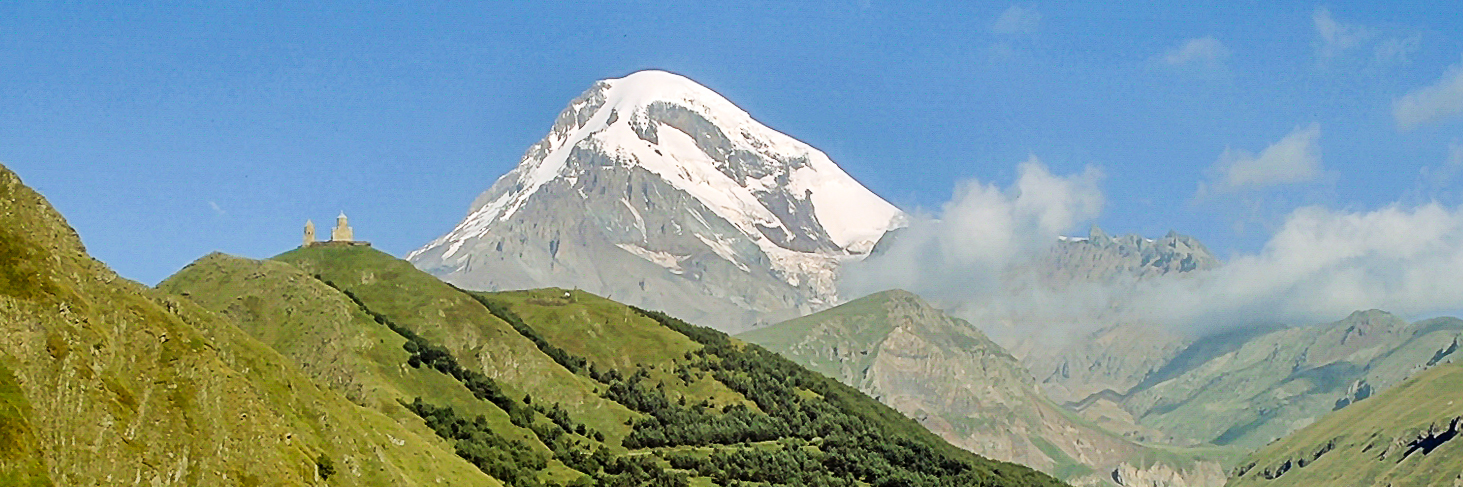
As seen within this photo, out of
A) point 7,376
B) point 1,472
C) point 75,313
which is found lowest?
point 1,472

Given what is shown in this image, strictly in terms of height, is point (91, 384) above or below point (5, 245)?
below

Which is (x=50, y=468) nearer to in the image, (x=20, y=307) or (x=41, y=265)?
(x=20, y=307)

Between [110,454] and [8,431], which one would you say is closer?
[8,431]

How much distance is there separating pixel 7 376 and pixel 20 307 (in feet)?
45.6

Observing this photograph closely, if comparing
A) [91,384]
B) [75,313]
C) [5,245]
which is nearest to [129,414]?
[91,384]

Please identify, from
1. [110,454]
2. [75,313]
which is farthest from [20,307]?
[110,454]

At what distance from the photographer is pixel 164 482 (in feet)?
572

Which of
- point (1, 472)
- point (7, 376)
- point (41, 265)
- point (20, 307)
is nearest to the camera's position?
point (1, 472)

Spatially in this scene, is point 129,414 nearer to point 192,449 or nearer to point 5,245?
point 192,449

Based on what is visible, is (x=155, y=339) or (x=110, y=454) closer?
(x=110, y=454)

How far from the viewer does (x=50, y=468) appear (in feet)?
521

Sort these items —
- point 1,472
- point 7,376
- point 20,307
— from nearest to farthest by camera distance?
1. point 1,472
2. point 7,376
3. point 20,307

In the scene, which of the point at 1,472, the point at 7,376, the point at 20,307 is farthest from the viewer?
the point at 20,307

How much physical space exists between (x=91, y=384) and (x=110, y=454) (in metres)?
11.6
